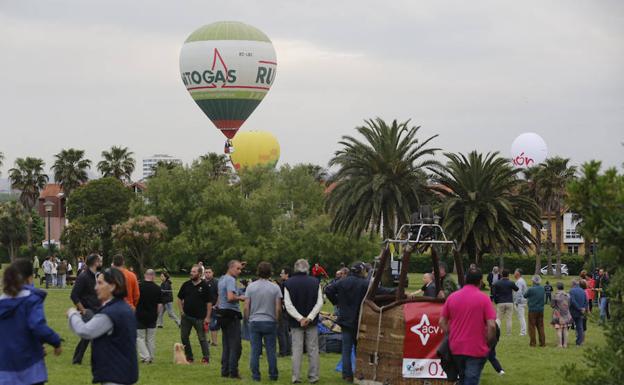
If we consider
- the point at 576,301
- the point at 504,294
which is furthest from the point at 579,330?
the point at 504,294

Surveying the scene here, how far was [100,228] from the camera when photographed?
3632 inches

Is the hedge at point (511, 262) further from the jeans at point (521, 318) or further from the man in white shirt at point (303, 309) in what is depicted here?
the man in white shirt at point (303, 309)

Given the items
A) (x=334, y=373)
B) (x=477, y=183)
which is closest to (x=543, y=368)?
(x=334, y=373)

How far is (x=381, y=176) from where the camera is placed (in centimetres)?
5525

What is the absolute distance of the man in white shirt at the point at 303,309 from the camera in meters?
16.8

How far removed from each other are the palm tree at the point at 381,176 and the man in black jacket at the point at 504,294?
90.4ft

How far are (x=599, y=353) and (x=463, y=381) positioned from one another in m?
3.51

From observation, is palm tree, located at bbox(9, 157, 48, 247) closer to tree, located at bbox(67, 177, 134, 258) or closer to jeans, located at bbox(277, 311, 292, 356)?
tree, located at bbox(67, 177, 134, 258)

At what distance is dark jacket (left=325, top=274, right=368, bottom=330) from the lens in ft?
54.5

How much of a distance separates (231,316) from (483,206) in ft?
128

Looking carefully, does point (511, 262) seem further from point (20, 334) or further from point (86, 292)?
point (20, 334)

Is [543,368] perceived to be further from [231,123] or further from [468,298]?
[231,123]

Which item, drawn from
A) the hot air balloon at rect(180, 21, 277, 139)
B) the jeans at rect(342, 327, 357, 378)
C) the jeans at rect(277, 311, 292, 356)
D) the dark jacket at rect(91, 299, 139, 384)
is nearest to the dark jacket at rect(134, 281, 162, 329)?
the jeans at rect(342, 327, 357, 378)

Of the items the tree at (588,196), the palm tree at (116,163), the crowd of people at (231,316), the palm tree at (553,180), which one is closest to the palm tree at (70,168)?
the palm tree at (116,163)
